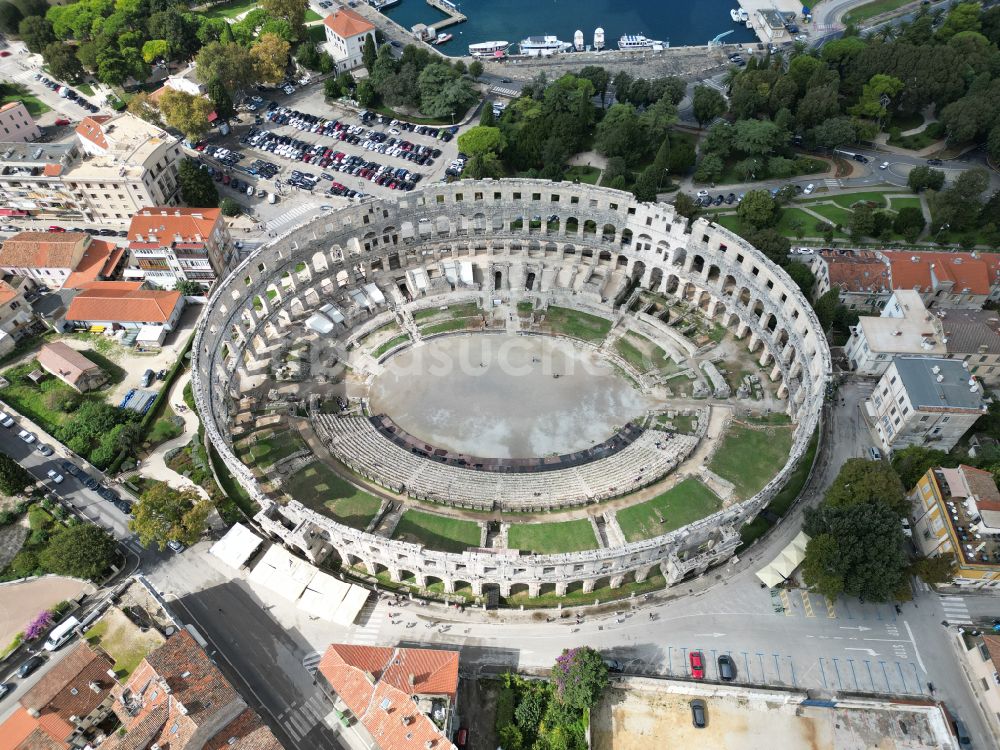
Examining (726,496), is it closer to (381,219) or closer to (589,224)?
(589,224)

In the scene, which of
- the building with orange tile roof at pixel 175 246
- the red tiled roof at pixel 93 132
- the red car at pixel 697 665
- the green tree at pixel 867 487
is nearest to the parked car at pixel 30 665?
the building with orange tile roof at pixel 175 246

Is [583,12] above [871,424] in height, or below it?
above

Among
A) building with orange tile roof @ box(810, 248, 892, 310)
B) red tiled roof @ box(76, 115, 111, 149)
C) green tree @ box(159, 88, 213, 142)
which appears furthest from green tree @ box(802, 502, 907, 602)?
red tiled roof @ box(76, 115, 111, 149)

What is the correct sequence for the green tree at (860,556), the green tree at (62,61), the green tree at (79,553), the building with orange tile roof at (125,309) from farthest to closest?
the green tree at (62,61) < the building with orange tile roof at (125,309) < the green tree at (79,553) < the green tree at (860,556)

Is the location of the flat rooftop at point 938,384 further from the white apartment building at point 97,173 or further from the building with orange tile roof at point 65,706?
the white apartment building at point 97,173

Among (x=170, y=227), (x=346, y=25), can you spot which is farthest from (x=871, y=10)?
(x=170, y=227)

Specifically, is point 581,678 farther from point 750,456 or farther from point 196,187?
point 196,187

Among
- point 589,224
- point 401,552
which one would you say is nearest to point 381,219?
point 589,224
